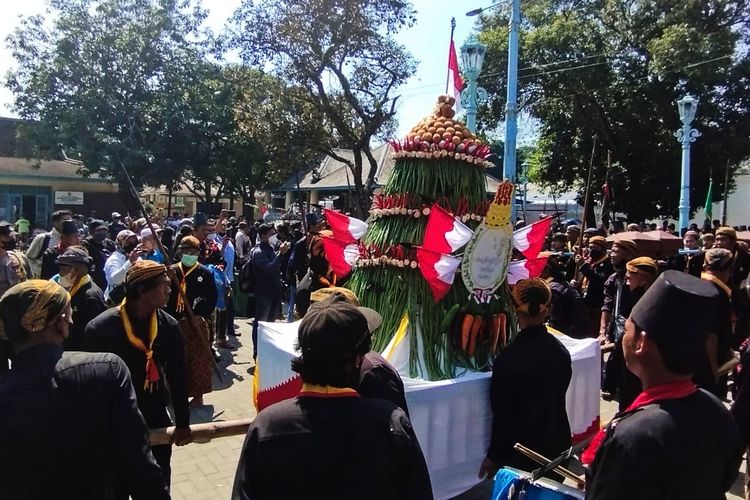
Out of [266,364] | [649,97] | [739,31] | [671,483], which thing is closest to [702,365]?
[671,483]

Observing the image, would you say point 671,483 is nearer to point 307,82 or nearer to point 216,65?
point 307,82

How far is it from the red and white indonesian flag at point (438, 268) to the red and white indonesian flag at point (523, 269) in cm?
85

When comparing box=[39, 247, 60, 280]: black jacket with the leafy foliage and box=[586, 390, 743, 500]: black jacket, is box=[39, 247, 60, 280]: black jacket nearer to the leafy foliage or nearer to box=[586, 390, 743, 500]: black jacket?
box=[586, 390, 743, 500]: black jacket

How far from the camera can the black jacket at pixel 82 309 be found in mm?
4285

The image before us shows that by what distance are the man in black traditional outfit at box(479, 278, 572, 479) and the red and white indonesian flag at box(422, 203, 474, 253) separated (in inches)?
18.9

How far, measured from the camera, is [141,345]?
3307 mm

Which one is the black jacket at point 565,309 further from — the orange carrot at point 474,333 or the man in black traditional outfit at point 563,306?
the orange carrot at point 474,333

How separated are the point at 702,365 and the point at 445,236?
80.6 inches

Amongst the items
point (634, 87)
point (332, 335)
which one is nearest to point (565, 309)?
point (332, 335)

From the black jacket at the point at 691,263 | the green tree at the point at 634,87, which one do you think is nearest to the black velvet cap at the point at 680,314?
the black jacket at the point at 691,263

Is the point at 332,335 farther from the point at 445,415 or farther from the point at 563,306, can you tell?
the point at 563,306

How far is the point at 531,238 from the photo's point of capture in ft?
14.8

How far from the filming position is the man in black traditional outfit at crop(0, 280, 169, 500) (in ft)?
6.76

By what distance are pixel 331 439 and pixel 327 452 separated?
39 millimetres
